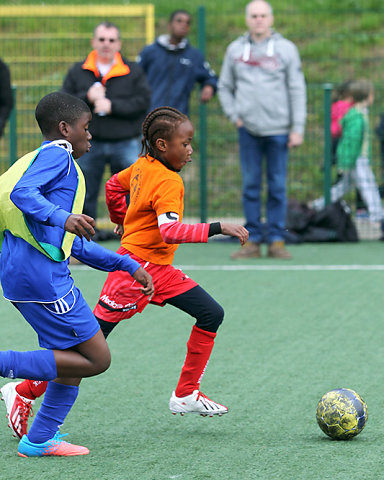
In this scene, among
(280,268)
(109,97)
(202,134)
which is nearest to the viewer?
(280,268)

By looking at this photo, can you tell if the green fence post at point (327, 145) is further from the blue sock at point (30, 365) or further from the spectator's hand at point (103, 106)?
the blue sock at point (30, 365)

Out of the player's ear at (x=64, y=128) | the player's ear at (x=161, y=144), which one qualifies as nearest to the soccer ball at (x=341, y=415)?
the player's ear at (x=161, y=144)

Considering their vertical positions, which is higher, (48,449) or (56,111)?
(56,111)

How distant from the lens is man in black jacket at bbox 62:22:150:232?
9.18 meters

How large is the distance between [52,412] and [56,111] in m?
1.19

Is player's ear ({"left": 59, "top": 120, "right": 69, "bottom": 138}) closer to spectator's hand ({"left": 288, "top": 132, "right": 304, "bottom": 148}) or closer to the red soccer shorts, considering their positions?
the red soccer shorts

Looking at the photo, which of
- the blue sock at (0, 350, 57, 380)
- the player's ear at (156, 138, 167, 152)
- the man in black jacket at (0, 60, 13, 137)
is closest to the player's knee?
the player's ear at (156, 138, 167, 152)

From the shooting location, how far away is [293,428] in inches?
171

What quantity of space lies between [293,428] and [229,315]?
105 inches

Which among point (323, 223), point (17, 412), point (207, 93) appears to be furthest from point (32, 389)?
point (323, 223)

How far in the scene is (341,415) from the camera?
13.6 ft

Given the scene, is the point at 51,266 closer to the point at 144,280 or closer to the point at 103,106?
the point at 144,280

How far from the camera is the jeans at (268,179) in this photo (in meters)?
9.64

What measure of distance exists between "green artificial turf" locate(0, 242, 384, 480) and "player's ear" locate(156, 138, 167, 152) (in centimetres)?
121
